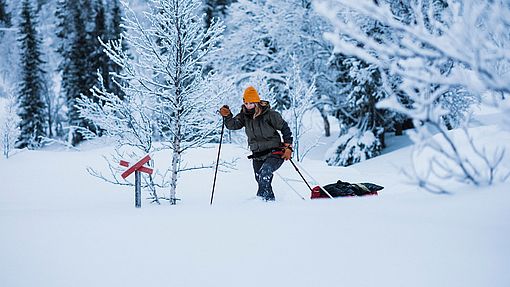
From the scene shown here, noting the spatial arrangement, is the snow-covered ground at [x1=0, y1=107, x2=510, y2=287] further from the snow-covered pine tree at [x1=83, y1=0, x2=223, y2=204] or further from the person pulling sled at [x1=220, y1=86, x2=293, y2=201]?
the snow-covered pine tree at [x1=83, y1=0, x2=223, y2=204]

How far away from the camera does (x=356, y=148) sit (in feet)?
54.1

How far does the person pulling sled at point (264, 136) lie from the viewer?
18.1 ft

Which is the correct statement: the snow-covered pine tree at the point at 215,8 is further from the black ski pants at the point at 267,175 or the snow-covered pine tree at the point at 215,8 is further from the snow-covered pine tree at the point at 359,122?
the black ski pants at the point at 267,175

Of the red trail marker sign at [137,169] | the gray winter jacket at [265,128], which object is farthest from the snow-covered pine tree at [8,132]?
the gray winter jacket at [265,128]

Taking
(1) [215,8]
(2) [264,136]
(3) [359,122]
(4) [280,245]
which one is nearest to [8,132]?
(1) [215,8]

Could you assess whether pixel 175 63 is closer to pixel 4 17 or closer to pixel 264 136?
pixel 264 136

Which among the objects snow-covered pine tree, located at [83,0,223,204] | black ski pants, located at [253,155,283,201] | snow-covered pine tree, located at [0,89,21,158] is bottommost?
snow-covered pine tree, located at [0,89,21,158]

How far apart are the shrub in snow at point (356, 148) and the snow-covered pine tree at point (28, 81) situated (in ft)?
69.1

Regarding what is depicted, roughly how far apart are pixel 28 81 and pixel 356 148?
23048 millimetres

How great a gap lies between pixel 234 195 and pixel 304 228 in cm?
482

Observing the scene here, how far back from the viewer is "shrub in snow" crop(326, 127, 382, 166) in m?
16.4

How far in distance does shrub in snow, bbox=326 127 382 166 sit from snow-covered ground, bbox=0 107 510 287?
495 inches

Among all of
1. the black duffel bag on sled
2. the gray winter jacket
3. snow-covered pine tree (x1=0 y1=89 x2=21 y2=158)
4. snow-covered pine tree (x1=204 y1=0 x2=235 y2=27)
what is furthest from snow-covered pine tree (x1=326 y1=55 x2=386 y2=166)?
snow-covered pine tree (x1=0 y1=89 x2=21 y2=158)

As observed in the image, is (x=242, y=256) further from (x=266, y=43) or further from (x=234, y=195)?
(x=266, y=43)
